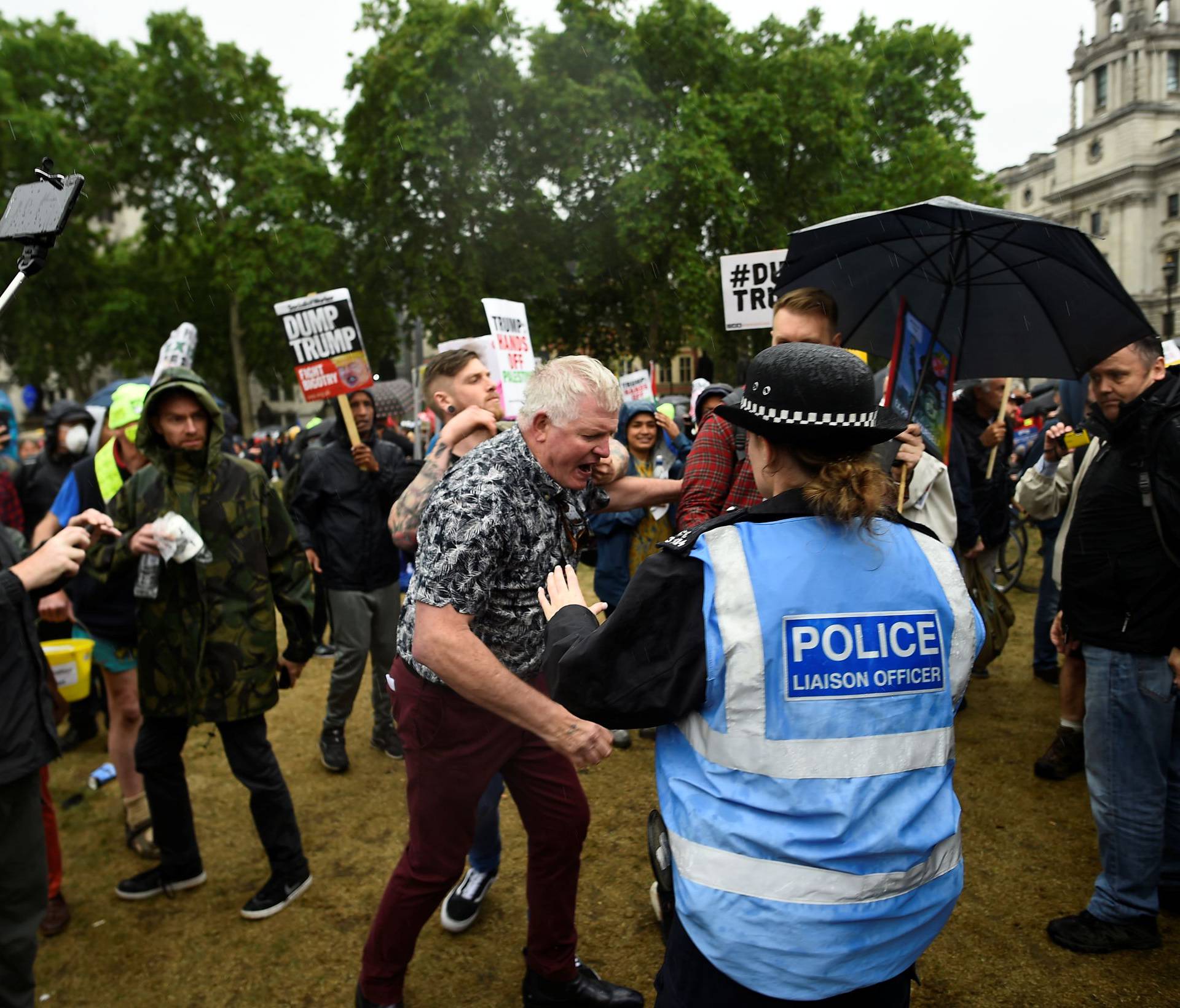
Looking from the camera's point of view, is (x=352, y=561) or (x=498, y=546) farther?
(x=352, y=561)

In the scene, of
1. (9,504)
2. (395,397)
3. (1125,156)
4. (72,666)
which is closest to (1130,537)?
(72,666)

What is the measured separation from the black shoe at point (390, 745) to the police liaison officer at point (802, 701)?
12.6 feet

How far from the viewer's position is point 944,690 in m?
1.69

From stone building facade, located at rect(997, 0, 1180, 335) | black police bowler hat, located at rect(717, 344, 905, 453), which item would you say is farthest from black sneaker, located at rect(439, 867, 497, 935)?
stone building facade, located at rect(997, 0, 1180, 335)

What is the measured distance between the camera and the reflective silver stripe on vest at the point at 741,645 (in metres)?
1.58

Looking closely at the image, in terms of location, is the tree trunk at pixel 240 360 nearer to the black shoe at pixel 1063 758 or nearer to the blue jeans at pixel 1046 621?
the blue jeans at pixel 1046 621

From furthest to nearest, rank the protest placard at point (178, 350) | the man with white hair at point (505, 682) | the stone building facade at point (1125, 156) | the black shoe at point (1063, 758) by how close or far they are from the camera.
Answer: the stone building facade at point (1125, 156), the protest placard at point (178, 350), the black shoe at point (1063, 758), the man with white hair at point (505, 682)

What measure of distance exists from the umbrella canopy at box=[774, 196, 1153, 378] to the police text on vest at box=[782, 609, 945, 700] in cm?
167

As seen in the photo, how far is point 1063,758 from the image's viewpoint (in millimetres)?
4691

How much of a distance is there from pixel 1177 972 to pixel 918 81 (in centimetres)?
2970

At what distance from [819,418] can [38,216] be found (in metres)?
2.21

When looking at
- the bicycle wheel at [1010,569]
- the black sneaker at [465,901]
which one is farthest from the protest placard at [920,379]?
the bicycle wheel at [1010,569]

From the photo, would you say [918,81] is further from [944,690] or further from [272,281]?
[944,690]

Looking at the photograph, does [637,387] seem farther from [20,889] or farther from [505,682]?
[20,889]
